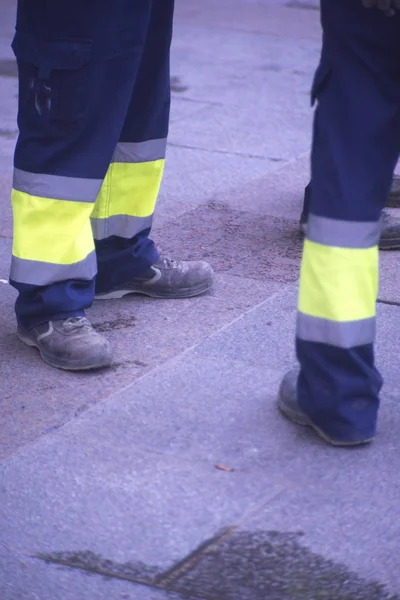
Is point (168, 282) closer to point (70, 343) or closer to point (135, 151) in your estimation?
point (135, 151)

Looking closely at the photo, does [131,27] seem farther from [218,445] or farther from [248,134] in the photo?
[248,134]

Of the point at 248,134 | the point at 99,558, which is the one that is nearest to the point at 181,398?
the point at 99,558

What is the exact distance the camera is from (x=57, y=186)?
3170 mm

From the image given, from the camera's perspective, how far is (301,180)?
5.24 meters

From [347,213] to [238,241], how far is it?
5.75 feet

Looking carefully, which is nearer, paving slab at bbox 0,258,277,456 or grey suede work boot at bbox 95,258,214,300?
paving slab at bbox 0,258,277,456

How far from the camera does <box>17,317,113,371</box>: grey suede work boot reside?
10.3 ft

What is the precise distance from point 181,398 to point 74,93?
0.89 m

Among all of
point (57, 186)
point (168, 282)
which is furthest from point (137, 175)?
point (57, 186)

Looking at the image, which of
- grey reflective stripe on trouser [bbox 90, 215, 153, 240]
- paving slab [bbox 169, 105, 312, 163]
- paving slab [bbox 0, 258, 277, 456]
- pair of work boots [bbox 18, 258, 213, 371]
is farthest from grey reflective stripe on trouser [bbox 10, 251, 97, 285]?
paving slab [bbox 169, 105, 312, 163]

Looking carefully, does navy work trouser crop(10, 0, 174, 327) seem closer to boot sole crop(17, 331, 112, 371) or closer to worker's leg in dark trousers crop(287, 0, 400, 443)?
boot sole crop(17, 331, 112, 371)

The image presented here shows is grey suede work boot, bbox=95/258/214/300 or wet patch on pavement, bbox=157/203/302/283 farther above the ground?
grey suede work boot, bbox=95/258/214/300

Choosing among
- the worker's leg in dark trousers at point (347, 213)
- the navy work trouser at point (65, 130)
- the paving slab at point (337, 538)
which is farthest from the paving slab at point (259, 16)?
the paving slab at point (337, 538)

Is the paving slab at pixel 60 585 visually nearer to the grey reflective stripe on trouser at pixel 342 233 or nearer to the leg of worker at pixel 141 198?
the grey reflective stripe on trouser at pixel 342 233
